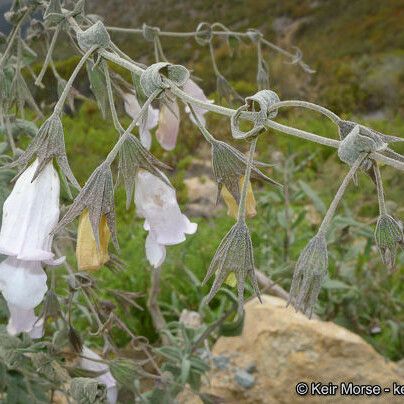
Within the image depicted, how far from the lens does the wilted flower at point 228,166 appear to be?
0.58m

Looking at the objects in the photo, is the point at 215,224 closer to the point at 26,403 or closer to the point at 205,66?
the point at 26,403

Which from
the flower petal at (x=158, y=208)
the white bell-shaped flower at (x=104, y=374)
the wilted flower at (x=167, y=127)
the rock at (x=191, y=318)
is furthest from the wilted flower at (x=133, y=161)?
the rock at (x=191, y=318)

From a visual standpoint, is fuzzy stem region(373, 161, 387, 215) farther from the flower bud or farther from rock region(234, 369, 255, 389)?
rock region(234, 369, 255, 389)

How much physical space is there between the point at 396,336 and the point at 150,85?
60.9 inches

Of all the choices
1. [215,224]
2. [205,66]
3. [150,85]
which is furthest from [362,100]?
[150,85]

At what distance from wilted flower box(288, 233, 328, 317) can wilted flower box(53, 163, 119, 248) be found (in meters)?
0.14

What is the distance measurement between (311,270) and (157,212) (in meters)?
0.16

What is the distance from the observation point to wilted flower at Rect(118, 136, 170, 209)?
566 millimetres

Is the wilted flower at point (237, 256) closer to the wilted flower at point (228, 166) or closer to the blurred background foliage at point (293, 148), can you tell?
the wilted flower at point (228, 166)

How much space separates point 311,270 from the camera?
20.8 inches

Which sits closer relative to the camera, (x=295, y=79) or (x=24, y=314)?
(x=24, y=314)

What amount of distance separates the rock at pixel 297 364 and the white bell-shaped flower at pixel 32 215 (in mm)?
1022

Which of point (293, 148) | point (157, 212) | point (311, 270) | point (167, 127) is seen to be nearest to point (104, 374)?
point (167, 127)

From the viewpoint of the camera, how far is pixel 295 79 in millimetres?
8805
